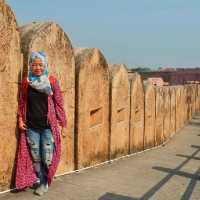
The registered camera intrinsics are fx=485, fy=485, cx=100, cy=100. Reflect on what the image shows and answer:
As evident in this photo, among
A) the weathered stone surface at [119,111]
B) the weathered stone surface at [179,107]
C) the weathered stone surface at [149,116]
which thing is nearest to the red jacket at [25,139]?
the weathered stone surface at [119,111]

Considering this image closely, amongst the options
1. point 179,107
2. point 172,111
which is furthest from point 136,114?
point 179,107

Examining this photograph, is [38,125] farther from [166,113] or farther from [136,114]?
[166,113]

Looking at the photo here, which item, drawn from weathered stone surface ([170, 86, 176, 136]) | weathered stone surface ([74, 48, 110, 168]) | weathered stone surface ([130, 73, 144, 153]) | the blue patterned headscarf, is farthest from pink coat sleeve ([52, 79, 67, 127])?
weathered stone surface ([170, 86, 176, 136])

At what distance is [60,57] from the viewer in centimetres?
566

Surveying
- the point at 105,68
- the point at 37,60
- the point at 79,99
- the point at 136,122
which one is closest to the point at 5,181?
the point at 37,60

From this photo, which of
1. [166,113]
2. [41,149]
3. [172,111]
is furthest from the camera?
[172,111]

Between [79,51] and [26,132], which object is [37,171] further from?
[79,51]

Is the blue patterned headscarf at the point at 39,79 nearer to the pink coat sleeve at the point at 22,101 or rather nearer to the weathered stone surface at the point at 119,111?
the pink coat sleeve at the point at 22,101

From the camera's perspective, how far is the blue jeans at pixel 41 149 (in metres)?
4.92

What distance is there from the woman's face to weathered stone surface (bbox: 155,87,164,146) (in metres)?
6.65

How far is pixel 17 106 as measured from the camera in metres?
4.91

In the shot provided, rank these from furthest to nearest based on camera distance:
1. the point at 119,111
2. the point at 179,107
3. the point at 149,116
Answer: the point at 179,107
the point at 149,116
the point at 119,111

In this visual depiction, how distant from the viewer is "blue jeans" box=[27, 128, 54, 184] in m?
4.92

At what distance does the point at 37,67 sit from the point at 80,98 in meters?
1.59
